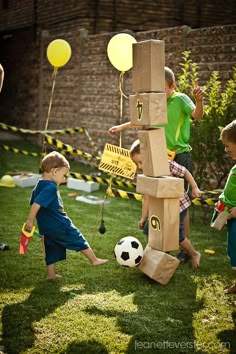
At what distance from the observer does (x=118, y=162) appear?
5789mm

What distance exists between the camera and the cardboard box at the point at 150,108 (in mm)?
4320

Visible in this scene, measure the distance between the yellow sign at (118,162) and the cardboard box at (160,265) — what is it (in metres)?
1.21

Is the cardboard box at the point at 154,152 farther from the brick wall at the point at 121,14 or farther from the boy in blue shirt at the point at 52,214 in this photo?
the brick wall at the point at 121,14

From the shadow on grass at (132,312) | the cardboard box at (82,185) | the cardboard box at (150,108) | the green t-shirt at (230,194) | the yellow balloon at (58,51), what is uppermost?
the yellow balloon at (58,51)

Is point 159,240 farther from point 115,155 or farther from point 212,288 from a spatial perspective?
point 115,155

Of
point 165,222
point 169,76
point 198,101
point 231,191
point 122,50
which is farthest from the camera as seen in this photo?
point 122,50

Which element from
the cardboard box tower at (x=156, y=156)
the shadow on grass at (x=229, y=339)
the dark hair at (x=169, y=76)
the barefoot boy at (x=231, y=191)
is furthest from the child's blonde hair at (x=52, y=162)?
the shadow on grass at (x=229, y=339)

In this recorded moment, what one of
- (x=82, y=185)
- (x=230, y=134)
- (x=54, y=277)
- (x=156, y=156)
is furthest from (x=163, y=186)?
(x=82, y=185)

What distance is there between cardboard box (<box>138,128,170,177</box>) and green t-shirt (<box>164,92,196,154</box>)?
801mm

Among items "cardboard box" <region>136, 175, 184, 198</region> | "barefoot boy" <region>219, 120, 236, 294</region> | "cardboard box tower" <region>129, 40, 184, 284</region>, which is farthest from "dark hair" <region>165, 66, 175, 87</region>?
"cardboard box" <region>136, 175, 184, 198</region>

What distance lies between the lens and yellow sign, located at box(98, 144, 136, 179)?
5754mm

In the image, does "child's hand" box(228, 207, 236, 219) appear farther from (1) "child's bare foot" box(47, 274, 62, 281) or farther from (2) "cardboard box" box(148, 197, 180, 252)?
(1) "child's bare foot" box(47, 274, 62, 281)

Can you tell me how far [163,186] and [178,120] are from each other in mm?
1118

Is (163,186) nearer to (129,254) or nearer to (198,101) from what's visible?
(129,254)
